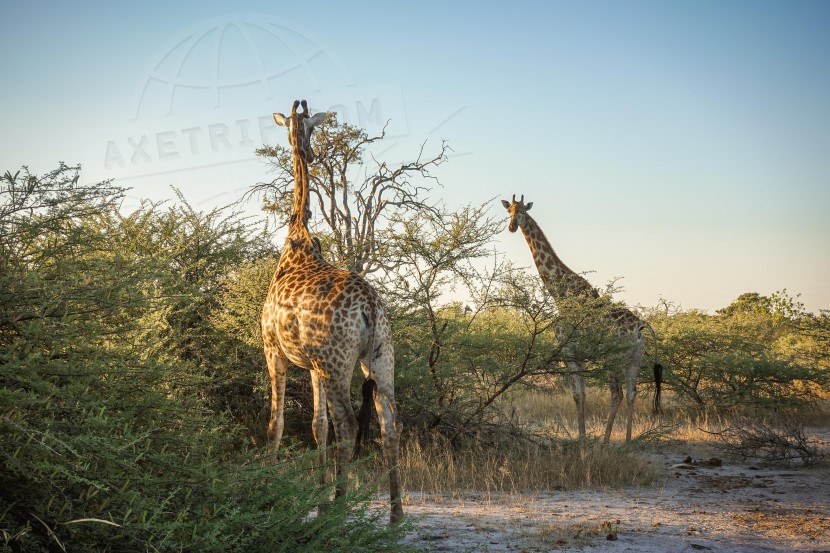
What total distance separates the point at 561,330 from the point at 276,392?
4145 millimetres

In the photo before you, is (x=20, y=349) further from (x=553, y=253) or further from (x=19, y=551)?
(x=553, y=253)

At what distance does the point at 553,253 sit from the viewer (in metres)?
11.9

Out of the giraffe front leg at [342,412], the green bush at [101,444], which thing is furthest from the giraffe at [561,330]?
the green bush at [101,444]

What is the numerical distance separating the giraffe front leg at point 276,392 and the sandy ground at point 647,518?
4.27 ft

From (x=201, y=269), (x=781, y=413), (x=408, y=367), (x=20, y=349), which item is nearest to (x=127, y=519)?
(x=20, y=349)

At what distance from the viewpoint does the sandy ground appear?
5.31m

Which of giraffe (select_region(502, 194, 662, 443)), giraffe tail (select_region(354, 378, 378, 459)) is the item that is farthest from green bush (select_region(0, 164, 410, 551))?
giraffe (select_region(502, 194, 662, 443))

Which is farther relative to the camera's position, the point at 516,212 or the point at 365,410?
the point at 516,212

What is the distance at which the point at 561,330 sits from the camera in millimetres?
9188

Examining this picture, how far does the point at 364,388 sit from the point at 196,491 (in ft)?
8.15

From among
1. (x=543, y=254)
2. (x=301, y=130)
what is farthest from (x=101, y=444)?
(x=543, y=254)

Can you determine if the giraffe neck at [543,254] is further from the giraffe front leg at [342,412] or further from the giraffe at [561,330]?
the giraffe front leg at [342,412]

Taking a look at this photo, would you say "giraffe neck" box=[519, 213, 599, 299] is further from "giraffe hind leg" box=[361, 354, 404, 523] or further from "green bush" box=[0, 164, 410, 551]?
"green bush" box=[0, 164, 410, 551]

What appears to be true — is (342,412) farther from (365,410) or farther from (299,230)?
(299,230)
